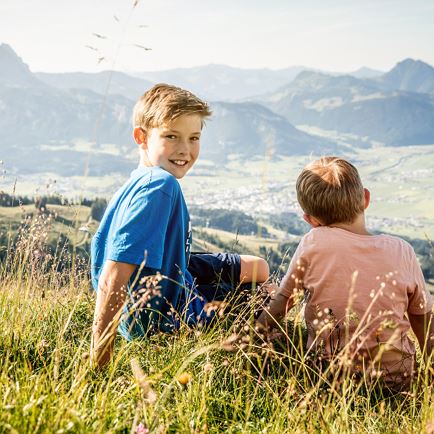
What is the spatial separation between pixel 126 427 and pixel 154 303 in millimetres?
1206

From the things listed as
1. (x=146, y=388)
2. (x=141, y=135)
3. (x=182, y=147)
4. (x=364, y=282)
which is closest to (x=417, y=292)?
(x=364, y=282)

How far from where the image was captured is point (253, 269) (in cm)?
393

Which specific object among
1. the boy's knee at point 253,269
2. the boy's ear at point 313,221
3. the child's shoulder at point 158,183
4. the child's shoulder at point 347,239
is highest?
the child's shoulder at point 158,183

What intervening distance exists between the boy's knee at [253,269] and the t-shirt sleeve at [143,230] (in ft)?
4.37

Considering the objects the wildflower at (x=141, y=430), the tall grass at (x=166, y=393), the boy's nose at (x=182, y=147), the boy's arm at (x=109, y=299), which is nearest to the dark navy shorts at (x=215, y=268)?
the tall grass at (x=166, y=393)

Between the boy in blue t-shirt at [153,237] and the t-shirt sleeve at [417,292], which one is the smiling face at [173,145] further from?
the t-shirt sleeve at [417,292]

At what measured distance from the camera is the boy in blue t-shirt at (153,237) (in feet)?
8.37

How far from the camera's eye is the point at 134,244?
2592 mm

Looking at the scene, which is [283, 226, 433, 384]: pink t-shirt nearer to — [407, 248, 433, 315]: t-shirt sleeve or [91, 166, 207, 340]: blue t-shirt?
[407, 248, 433, 315]: t-shirt sleeve

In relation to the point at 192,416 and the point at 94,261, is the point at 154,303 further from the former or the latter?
the point at 192,416

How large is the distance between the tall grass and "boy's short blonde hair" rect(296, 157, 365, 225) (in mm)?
843

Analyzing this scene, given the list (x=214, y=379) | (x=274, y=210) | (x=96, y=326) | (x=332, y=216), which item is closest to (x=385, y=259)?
(x=332, y=216)

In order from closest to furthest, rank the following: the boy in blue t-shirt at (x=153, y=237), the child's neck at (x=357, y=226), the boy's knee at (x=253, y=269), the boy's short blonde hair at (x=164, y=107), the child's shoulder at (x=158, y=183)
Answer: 1. the boy in blue t-shirt at (x=153, y=237)
2. the child's shoulder at (x=158, y=183)
3. the child's neck at (x=357, y=226)
4. the boy's short blonde hair at (x=164, y=107)
5. the boy's knee at (x=253, y=269)

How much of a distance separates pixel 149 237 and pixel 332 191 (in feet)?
3.51
